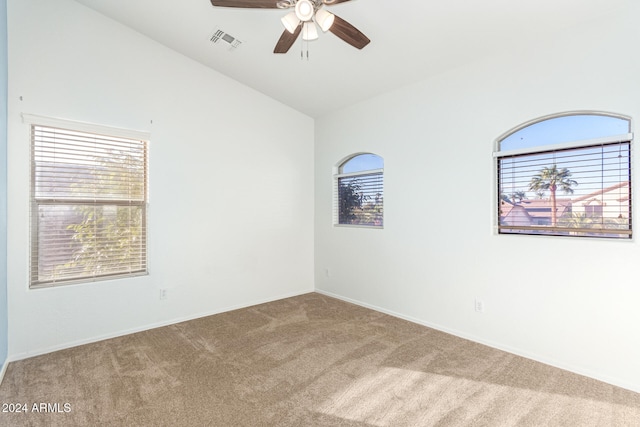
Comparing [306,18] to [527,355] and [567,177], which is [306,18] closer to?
[567,177]

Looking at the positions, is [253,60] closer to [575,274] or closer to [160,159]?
[160,159]

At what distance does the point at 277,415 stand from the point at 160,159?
293cm

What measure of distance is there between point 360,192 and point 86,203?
3.25m

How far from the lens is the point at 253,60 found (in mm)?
3588

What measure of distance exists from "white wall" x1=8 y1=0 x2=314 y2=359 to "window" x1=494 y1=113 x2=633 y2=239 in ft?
9.52

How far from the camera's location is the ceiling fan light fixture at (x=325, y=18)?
217 centimetres

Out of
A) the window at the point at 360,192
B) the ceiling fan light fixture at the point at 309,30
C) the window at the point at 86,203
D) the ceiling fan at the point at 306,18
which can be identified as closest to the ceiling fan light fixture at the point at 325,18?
the ceiling fan at the point at 306,18

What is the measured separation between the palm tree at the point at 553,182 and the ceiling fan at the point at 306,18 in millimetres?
1975

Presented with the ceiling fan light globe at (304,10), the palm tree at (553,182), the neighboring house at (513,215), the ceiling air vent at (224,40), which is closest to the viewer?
the ceiling fan light globe at (304,10)

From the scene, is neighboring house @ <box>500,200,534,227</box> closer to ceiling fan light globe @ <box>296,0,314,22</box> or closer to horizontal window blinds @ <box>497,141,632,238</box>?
horizontal window blinds @ <box>497,141,632,238</box>

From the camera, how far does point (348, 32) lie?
2.35 metres

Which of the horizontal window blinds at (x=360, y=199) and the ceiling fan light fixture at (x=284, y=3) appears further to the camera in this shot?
the horizontal window blinds at (x=360, y=199)

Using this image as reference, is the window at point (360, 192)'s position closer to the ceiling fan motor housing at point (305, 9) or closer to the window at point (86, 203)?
the ceiling fan motor housing at point (305, 9)

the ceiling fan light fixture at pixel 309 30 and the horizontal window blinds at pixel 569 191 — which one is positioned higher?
the ceiling fan light fixture at pixel 309 30
